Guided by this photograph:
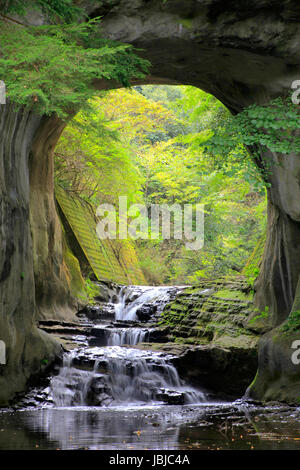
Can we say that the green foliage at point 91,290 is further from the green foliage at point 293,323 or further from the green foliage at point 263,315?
the green foliage at point 293,323

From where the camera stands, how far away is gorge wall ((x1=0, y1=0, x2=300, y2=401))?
9.20 meters

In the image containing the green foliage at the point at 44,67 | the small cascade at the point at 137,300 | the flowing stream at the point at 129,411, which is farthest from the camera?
the small cascade at the point at 137,300

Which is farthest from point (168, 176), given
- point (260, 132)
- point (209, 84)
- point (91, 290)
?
point (260, 132)

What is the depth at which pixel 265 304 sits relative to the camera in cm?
1184

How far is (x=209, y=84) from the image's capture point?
39.7 feet

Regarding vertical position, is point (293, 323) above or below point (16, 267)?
below

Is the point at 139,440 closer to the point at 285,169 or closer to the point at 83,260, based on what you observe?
the point at 285,169

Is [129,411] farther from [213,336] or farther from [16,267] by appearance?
[213,336]

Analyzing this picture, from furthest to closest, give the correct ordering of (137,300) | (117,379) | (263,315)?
1. (137,300)
2. (263,315)
3. (117,379)

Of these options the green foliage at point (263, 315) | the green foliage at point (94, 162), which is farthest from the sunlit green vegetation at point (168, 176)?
the green foliage at point (263, 315)

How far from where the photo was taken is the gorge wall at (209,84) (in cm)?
920

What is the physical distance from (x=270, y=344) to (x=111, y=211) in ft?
45.8

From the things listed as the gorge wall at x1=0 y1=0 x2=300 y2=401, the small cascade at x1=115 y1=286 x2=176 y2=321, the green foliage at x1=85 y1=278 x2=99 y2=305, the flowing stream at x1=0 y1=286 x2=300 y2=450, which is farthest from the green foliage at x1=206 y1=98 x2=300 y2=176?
the green foliage at x1=85 y1=278 x2=99 y2=305

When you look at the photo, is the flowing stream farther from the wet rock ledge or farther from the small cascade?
the small cascade
